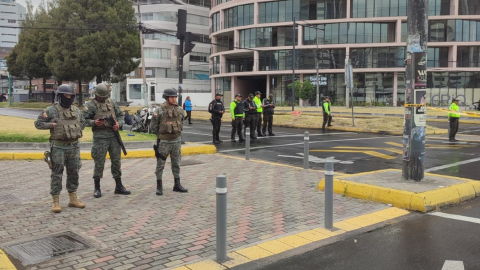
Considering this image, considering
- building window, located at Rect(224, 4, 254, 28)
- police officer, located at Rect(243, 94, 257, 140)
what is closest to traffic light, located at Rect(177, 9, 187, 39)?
police officer, located at Rect(243, 94, 257, 140)

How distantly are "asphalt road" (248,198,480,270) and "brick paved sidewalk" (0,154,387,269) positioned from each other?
680 millimetres

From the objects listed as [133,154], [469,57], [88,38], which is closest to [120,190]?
[133,154]

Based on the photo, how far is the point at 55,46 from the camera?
41250 mm

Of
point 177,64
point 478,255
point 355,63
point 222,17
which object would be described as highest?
point 222,17

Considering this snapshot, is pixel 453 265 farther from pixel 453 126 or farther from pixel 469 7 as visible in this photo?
pixel 469 7

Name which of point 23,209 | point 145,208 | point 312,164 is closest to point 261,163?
point 312,164

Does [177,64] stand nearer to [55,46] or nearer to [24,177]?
[24,177]

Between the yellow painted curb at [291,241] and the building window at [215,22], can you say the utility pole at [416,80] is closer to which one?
the yellow painted curb at [291,241]

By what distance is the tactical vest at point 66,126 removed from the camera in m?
6.05

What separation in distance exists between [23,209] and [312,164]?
22.2 ft

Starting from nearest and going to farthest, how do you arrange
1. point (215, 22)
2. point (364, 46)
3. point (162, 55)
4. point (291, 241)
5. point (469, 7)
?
point (291, 241)
point (364, 46)
point (469, 7)
point (215, 22)
point (162, 55)

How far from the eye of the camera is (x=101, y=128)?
694 cm

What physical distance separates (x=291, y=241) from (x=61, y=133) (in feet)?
11.8

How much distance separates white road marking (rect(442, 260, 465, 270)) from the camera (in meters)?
4.15
